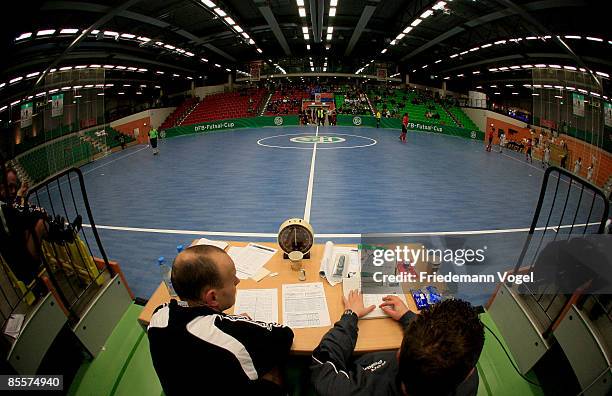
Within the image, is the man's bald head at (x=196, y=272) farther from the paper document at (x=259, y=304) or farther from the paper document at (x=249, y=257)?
the paper document at (x=249, y=257)

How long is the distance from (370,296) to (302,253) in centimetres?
87

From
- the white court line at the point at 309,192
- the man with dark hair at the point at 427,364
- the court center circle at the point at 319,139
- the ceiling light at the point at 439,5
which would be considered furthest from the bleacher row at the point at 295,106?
the man with dark hair at the point at 427,364

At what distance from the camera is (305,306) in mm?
2588

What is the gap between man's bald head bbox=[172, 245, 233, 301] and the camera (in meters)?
1.78

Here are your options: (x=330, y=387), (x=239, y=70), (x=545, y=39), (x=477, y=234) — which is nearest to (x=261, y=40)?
(x=239, y=70)

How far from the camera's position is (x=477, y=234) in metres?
6.63

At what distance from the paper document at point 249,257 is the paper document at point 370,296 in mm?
996

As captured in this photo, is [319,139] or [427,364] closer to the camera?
[427,364]

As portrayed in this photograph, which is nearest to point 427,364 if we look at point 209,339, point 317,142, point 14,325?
point 209,339

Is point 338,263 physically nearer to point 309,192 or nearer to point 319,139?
point 309,192

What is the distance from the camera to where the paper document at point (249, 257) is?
10.1 feet

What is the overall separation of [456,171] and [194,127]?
22.7 m

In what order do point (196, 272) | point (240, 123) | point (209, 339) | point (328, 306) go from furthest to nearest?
point (240, 123) → point (328, 306) → point (196, 272) → point (209, 339)

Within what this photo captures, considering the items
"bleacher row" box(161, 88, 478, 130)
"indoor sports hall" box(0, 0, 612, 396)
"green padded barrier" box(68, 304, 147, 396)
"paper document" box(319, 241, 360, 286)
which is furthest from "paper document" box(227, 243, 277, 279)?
"bleacher row" box(161, 88, 478, 130)
